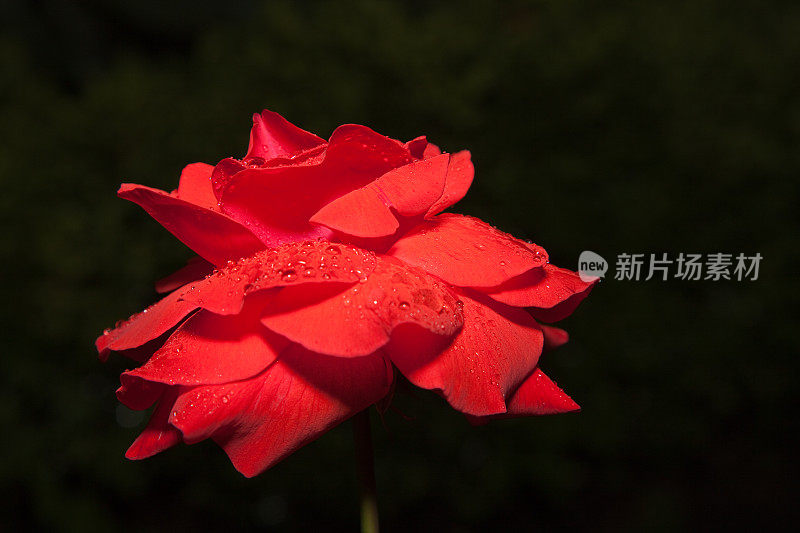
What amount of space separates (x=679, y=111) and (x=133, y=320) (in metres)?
1.38

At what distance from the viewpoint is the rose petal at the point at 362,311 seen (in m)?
0.24

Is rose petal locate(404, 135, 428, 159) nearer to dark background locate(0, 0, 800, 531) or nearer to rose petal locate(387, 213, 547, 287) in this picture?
rose petal locate(387, 213, 547, 287)

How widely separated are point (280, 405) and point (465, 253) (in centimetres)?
10

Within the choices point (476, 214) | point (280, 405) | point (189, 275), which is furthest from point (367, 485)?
point (476, 214)

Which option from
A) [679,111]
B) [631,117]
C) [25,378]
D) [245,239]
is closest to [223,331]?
[245,239]

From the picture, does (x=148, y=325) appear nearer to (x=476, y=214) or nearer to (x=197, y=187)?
(x=197, y=187)

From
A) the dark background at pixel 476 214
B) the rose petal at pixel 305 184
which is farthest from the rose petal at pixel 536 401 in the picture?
the dark background at pixel 476 214

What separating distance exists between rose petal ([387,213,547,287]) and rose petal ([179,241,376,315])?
0.02 meters

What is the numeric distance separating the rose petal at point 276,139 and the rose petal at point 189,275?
0.06m

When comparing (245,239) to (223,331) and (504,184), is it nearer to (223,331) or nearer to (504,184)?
(223,331)

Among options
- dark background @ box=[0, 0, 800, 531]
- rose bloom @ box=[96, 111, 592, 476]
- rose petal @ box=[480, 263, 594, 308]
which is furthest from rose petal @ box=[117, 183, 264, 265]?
dark background @ box=[0, 0, 800, 531]

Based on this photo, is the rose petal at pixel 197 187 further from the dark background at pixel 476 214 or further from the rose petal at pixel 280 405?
the dark background at pixel 476 214

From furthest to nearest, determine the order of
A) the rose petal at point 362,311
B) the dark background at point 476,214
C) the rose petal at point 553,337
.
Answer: the dark background at point 476,214 → the rose petal at point 553,337 → the rose petal at point 362,311

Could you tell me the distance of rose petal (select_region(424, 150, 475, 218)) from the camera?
33 centimetres
